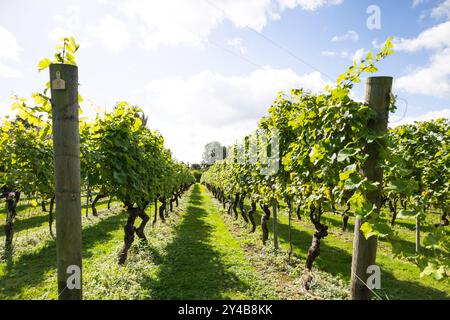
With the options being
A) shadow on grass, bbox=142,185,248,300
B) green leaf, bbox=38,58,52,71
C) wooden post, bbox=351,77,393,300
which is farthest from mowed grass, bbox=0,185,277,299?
green leaf, bbox=38,58,52,71

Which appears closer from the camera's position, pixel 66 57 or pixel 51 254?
pixel 66 57

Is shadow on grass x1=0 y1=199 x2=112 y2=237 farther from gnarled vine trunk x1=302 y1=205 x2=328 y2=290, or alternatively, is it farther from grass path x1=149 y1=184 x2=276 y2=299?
gnarled vine trunk x1=302 y1=205 x2=328 y2=290

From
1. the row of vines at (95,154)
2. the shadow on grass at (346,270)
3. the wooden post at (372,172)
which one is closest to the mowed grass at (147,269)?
the row of vines at (95,154)

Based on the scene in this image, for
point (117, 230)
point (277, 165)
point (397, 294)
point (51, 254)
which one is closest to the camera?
point (397, 294)

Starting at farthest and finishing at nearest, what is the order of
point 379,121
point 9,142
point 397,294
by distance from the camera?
point 9,142 → point 397,294 → point 379,121

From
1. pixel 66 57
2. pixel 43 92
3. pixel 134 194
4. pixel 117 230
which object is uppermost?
pixel 66 57

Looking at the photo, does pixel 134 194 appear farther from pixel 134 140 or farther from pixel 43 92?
pixel 43 92

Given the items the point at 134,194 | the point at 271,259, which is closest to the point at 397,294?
the point at 271,259

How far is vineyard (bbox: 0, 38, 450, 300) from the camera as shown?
Answer: 256cm

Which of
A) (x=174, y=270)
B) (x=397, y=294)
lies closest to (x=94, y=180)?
(x=174, y=270)

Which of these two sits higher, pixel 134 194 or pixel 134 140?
pixel 134 140

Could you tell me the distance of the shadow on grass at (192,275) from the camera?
652 cm

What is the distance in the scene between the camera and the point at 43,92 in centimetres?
287

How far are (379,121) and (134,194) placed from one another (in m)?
6.65
